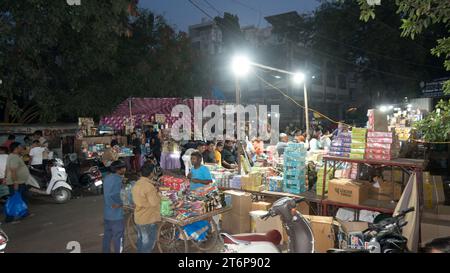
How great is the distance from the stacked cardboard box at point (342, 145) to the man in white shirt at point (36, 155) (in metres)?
8.67

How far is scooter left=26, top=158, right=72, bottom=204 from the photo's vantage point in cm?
952

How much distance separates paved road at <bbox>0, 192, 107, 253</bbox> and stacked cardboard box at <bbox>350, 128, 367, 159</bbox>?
5168mm

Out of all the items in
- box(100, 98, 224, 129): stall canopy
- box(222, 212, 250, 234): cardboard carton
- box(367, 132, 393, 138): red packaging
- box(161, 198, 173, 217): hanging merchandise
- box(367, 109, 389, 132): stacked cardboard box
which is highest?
box(100, 98, 224, 129): stall canopy

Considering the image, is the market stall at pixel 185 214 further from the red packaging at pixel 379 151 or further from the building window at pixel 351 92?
the building window at pixel 351 92

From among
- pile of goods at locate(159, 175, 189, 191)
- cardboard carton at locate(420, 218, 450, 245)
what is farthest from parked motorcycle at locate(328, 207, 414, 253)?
pile of goods at locate(159, 175, 189, 191)

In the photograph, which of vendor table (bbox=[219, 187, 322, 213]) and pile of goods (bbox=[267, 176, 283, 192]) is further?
pile of goods (bbox=[267, 176, 283, 192])

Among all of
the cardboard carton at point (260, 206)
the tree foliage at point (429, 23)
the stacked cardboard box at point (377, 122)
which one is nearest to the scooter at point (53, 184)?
the cardboard carton at point (260, 206)

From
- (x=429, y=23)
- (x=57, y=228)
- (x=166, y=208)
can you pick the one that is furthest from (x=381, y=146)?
(x=57, y=228)

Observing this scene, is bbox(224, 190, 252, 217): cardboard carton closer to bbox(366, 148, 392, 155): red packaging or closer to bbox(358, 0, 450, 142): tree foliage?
bbox(366, 148, 392, 155): red packaging

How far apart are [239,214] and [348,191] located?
2240 mm

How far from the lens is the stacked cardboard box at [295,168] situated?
7012mm

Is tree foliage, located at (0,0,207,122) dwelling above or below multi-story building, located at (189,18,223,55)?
below
